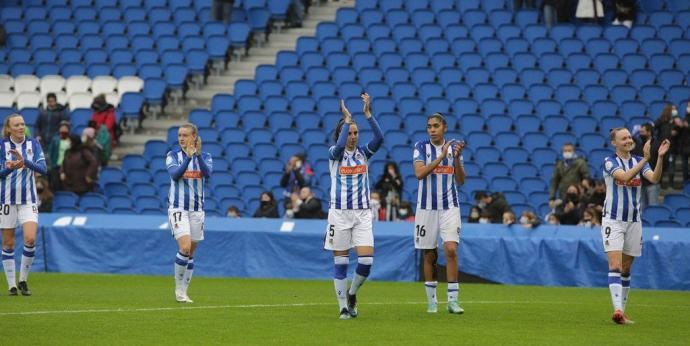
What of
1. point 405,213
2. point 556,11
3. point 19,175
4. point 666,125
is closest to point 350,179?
point 19,175

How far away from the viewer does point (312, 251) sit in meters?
24.2

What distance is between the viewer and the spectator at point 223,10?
115 feet

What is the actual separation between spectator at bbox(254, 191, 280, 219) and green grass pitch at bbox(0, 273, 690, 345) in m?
5.13

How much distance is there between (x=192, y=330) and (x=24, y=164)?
5.11 meters

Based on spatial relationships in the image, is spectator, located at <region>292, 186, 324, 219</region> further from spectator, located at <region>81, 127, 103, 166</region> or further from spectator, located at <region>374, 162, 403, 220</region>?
spectator, located at <region>81, 127, 103, 166</region>

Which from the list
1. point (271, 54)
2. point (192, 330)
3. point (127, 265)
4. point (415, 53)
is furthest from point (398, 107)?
point (192, 330)

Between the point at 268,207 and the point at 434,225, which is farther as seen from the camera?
the point at 268,207

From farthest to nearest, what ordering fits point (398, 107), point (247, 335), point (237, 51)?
point (237, 51), point (398, 107), point (247, 335)

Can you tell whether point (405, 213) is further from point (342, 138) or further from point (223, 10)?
point (223, 10)

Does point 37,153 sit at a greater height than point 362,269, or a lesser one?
greater

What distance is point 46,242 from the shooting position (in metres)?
25.2

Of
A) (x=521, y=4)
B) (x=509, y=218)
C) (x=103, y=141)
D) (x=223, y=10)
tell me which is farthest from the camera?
(x=223, y=10)

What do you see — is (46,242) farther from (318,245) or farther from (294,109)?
(294,109)

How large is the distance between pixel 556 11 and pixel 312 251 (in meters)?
12.3
